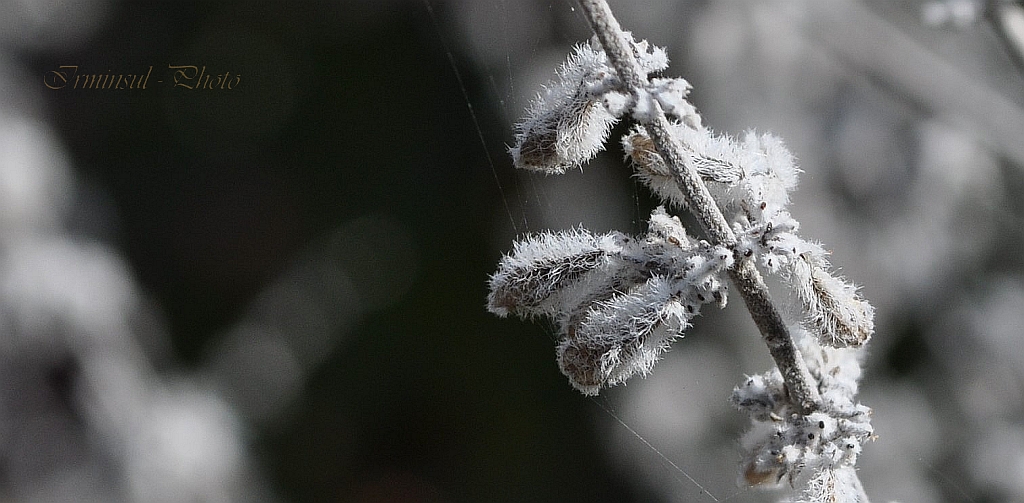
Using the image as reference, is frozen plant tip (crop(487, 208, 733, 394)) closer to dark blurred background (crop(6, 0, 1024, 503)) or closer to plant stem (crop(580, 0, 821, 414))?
plant stem (crop(580, 0, 821, 414))

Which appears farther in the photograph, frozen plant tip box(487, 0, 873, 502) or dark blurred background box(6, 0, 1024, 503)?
dark blurred background box(6, 0, 1024, 503)

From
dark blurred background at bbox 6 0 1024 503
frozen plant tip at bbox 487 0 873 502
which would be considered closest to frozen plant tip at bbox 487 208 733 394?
frozen plant tip at bbox 487 0 873 502

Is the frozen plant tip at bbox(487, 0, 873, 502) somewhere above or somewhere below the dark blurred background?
below

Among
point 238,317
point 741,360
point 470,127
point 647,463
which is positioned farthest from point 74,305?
point 741,360

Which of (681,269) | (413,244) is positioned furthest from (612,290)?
(413,244)

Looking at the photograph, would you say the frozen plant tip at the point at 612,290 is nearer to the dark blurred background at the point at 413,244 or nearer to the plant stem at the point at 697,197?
the plant stem at the point at 697,197
